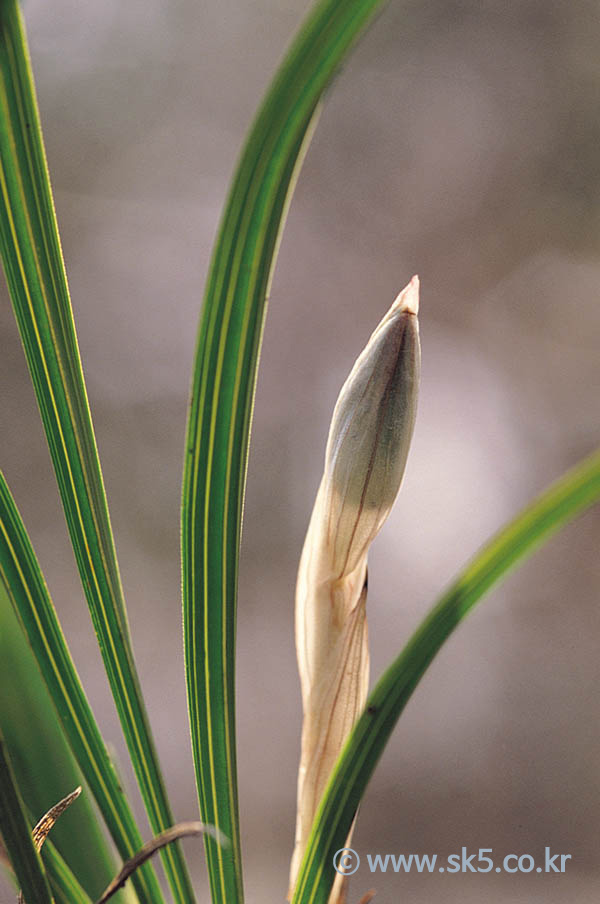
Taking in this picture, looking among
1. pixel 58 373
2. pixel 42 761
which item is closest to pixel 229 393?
pixel 58 373

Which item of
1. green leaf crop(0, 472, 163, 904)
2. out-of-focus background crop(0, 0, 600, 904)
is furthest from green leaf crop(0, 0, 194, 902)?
out-of-focus background crop(0, 0, 600, 904)

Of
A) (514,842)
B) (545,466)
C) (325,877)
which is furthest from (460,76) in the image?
(325,877)

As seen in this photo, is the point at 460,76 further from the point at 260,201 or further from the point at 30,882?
the point at 30,882

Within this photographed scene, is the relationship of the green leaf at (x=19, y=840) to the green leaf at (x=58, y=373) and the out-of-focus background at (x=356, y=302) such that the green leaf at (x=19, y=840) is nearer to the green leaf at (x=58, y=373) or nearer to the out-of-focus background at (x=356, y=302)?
the green leaf at (x=58, y=373)

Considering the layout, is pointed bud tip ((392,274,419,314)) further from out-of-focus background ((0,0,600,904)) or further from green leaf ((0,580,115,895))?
out-of-focus background ((0,0,600,904))

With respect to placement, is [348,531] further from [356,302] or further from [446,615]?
[356,302]

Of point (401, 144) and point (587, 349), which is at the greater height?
point (401, 144)
